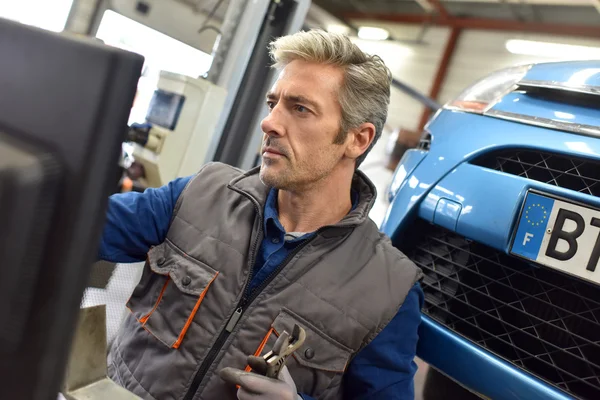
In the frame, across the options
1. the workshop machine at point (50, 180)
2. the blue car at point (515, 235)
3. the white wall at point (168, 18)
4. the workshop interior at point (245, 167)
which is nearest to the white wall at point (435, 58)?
the workshop interior at point (245, 167)

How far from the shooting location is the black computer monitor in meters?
0.31

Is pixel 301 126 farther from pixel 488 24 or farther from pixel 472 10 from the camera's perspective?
pixel 472 10

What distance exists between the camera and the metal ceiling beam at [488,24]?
616 centimetres

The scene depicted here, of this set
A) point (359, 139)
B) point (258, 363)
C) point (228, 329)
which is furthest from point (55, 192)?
point (359, 139)

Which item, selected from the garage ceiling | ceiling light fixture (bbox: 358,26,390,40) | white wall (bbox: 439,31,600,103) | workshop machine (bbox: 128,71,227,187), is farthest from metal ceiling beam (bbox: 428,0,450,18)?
workshop machine (bbox: 128,71,227,187)

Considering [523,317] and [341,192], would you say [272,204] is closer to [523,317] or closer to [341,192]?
[341,192]

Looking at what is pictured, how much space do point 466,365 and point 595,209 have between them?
1.57 feet

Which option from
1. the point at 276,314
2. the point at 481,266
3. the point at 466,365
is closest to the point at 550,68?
the point at 481,266

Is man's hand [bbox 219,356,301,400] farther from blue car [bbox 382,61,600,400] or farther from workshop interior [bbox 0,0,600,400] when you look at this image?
blue car [bbox 382,61,600,400]

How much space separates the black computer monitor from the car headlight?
1248 millimetres

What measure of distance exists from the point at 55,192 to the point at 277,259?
0.78 meters

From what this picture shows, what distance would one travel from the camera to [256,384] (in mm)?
745

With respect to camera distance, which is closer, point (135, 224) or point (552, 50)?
point (135, 224)

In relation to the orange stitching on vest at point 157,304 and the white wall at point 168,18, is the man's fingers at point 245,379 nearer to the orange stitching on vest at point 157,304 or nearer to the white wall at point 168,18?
the orange stitching on vest at point 157,304
